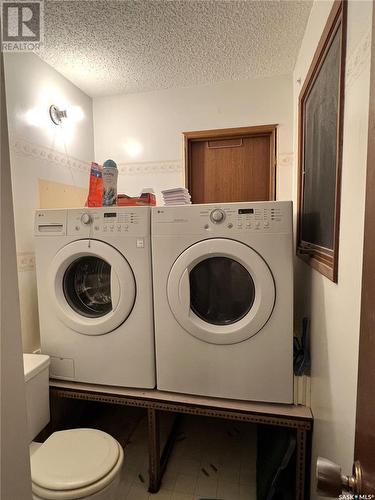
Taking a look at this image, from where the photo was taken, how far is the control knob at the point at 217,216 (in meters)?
1.24

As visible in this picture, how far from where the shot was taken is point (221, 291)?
1372 millimetres

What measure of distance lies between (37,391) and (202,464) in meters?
0.98

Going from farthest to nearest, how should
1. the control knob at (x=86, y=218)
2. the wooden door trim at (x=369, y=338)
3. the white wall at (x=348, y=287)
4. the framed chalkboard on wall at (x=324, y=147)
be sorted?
the control knob at (x=86, y=218) → the framed chalkboard on wall at (x=324, y=147) → the white wall at (x=348, y=287) → the wooden door trim at (x=369, y=338)

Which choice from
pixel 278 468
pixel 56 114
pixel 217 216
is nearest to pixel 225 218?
pixel 217 216

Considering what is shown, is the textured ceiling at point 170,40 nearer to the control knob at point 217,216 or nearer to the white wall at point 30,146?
the white wall at point 30,146

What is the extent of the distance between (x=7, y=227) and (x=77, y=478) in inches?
40.2

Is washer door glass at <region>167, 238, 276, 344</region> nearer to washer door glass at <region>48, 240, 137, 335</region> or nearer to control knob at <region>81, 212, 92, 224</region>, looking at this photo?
washer door glass at <region>48, 240, 137, 335</region>

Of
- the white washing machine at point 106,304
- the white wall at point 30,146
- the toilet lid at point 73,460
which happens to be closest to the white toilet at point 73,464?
the toilet lid at point 73,460

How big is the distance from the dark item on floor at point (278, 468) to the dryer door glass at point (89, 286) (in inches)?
42.1

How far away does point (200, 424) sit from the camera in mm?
1829

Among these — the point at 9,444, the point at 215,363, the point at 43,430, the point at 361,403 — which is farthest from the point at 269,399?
the point at 43,430

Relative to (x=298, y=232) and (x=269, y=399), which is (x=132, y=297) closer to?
(x=269, y=399)

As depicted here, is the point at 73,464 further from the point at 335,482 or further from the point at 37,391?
the point at 335,482

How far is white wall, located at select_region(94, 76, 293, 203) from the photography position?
2.09 metres
